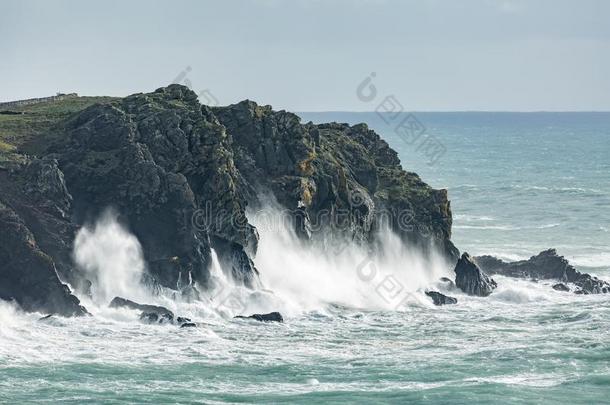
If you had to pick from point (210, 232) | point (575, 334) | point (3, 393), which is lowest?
point (3, 393)

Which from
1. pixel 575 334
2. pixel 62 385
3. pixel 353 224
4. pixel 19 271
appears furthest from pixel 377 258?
pixel 62 385

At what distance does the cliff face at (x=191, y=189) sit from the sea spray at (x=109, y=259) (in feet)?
2.84

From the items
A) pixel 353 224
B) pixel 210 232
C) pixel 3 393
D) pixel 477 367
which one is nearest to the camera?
pixel 3 393

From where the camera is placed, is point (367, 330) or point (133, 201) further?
point (133, 201)

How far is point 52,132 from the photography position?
4771 inches

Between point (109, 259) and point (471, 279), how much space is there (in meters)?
31.6

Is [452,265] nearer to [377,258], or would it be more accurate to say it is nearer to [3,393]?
[377,258]

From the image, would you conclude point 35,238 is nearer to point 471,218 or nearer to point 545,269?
point 545,269

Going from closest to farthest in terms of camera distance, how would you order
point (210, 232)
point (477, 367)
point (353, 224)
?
point (477, 367)
point (210, 232)
point (353, 224)

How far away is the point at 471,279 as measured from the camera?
114 m

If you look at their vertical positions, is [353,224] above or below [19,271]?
above

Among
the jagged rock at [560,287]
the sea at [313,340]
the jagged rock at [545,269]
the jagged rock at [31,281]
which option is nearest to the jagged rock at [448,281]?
the sea at [313,340]

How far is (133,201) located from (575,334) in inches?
1436

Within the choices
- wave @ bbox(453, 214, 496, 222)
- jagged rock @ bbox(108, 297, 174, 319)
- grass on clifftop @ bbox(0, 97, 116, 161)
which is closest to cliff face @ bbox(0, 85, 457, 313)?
grass on clifftop @ bbox(0, 97, 116, 161)
